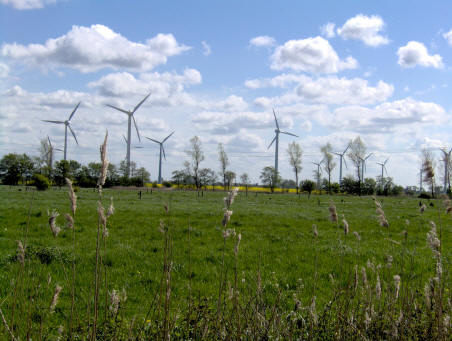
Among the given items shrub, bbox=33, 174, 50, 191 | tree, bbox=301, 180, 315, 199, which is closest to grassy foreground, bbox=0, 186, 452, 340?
shrub, bbox=33, 174, 50, 191

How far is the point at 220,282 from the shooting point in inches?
127

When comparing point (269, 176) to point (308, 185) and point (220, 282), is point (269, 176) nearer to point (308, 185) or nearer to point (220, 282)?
point (308, 185)

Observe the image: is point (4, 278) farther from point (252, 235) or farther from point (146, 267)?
point (252, 235)

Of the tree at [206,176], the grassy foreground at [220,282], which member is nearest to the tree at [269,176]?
the tree at [206,176]

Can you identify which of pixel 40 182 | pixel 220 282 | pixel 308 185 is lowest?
pixel 220 282

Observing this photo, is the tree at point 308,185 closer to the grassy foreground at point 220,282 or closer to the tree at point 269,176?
the tree at point 269,176

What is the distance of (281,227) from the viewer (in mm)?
17109

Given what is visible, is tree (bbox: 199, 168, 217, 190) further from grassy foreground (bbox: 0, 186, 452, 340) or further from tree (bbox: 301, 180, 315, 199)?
grassy foreground (bbox: 0, 186, 452, 340)

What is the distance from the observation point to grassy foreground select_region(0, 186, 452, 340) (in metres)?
3.27

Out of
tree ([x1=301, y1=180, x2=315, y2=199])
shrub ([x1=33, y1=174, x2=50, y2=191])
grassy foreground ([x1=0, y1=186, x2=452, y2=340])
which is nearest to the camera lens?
grassy foreground ([x1=0, y1=186, x2=452, y2=340])

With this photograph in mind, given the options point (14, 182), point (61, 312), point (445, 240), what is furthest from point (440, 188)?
point (14, 182)

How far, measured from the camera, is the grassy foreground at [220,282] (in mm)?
3274

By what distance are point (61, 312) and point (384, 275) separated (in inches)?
256

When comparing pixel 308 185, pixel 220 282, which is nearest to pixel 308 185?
pixel 308 185
